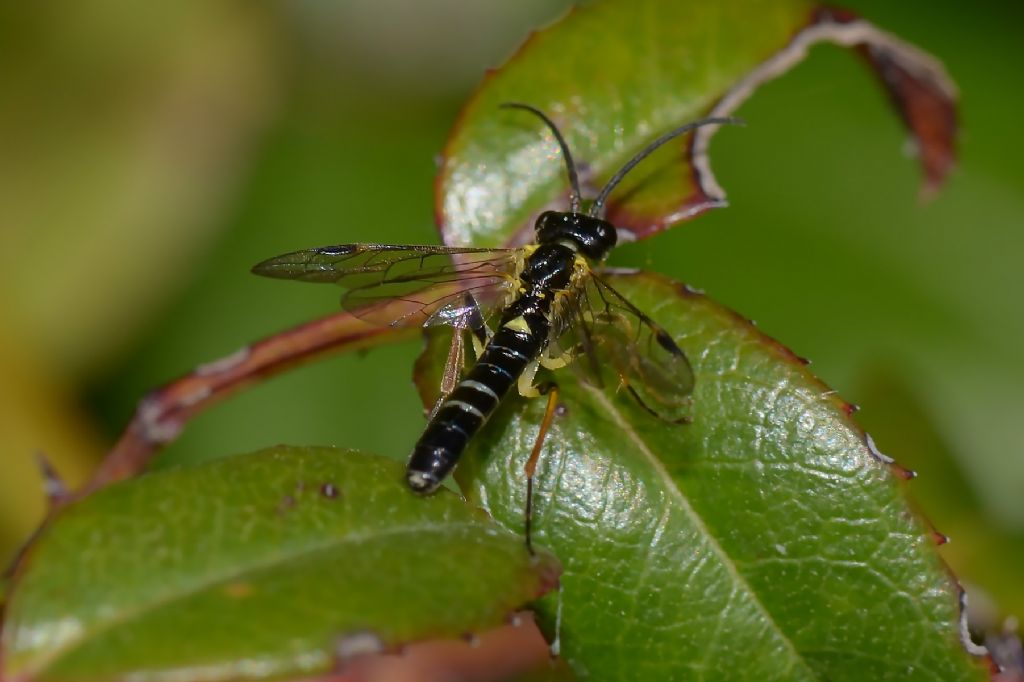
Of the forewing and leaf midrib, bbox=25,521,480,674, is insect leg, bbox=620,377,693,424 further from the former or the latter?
leaf midrib, bbox=25,521,480,674

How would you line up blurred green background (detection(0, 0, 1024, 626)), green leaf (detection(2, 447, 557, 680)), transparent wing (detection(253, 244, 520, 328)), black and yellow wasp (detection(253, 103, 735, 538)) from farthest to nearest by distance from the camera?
blurred green background (detection(0, 0, 1024, 626))
transparent wing (detection(253, 244, 520, 328))
black and yellow wasp (detection(253, 103, 735, 538))
green leaf (detection(2, 447, 557, 680))

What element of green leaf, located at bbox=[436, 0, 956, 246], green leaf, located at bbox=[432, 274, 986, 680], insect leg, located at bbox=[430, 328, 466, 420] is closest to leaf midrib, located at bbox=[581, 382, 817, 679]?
green leaf, located at bbox=[432, 274, 986, 680]

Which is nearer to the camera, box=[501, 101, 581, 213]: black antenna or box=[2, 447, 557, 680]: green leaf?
box=[2, 447, 557, 680]: green leaf

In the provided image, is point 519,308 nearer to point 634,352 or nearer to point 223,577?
point 634,352

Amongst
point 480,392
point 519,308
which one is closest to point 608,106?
point 519,308

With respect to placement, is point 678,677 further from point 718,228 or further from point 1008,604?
point 718,228

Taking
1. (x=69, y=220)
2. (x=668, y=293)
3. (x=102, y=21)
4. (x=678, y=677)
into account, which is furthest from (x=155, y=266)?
(x=678, y=677)

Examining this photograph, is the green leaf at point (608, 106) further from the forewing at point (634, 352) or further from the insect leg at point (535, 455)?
the insect leg at point (535, 455)
